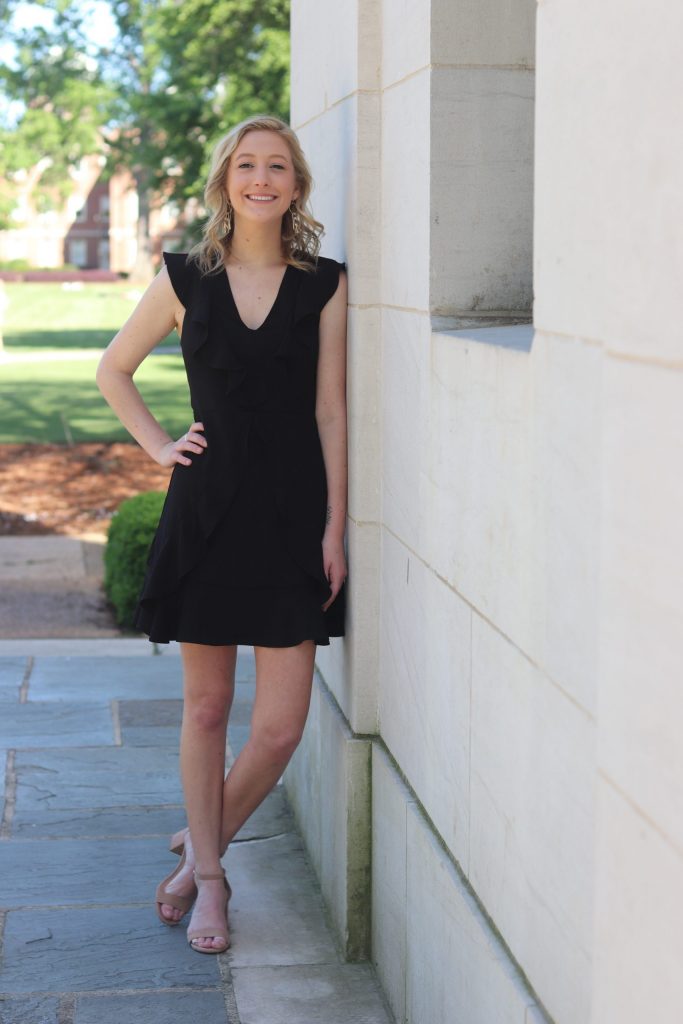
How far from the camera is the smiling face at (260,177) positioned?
12.2 ft

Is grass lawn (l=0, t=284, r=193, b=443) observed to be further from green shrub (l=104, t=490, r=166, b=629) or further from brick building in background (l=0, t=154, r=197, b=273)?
brick building in background (l=0, t=154, r=197, b=273)

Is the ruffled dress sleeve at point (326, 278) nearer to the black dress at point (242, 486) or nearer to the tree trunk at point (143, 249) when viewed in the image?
the black dress at point (242, 486)

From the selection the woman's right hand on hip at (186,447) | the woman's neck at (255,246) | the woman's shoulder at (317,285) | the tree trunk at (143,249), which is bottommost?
the woman's right hand on hip at (186,447)

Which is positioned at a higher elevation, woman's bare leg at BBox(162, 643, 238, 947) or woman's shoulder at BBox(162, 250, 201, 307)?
woman's shoulder at BBox(162, 250, 201, 307)

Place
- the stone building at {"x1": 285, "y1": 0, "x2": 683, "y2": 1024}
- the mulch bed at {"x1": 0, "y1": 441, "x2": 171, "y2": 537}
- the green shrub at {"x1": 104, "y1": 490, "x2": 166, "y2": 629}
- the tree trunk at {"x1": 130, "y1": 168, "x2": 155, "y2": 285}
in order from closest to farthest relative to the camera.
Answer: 1. the stone building at {"x1": 285, "y1": 0, "x2": 683, "y2": 1024}
2. the green shrub at {"x1": 104, "y1": 490, "x2": 166, "y2": 629}
3. the mulch bed at {"x1": 0, "y1": 441, "x2": 171, "y2": 537}
4. the tree trunk at {"x1": 130, "y1": 168, "x2": 155, "y2": 285}

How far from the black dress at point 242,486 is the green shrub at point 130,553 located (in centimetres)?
415

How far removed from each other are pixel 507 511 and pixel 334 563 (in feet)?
4.54

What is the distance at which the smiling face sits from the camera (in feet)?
12.2

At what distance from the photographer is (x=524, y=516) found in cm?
242

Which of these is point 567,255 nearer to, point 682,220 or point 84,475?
point 682,220

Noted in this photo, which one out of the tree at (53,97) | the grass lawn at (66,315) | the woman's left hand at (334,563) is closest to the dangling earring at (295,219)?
the woman's left hand at (334,563)

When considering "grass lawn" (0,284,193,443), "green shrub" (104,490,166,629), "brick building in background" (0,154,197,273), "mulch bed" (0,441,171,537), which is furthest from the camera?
"brick building in background" (0,154,197,273)

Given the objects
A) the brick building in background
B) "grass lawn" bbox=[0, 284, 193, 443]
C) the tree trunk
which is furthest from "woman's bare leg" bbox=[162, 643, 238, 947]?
the brick building in background

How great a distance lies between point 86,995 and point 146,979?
0.17m
